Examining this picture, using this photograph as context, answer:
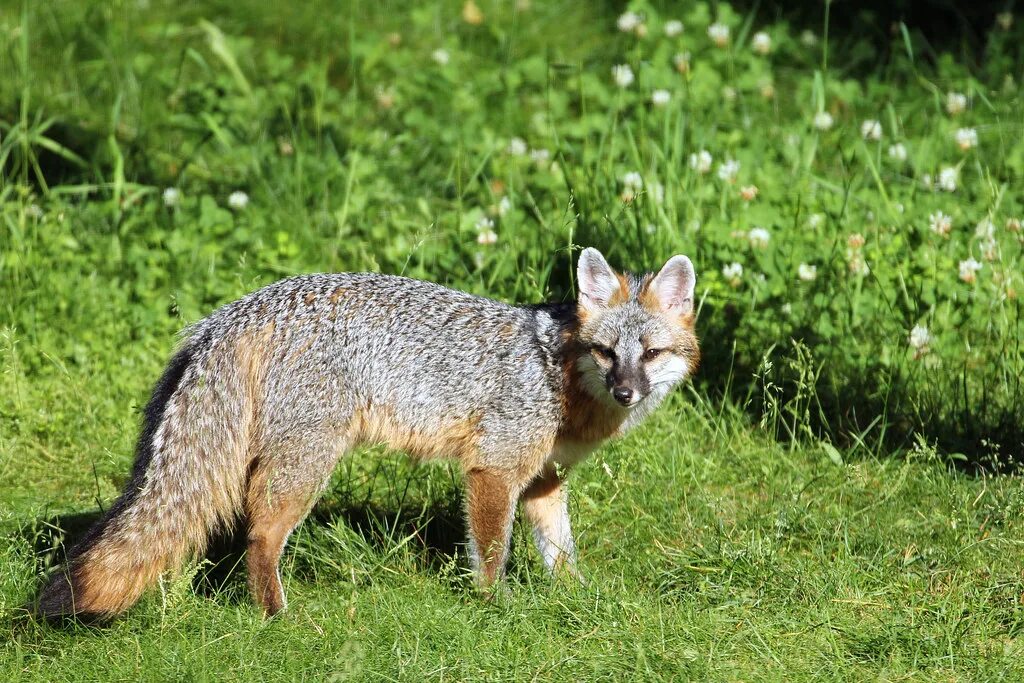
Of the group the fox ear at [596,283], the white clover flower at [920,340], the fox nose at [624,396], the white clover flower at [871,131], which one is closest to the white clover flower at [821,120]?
the white clover flower at [871,131]

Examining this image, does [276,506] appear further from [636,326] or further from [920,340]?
[920,340]

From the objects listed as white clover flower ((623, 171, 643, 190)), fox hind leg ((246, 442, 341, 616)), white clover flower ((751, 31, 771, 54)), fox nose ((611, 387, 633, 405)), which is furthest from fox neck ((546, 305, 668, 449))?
white clover flower ((751, 31, 771, 54))

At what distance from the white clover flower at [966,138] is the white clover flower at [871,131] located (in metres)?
0.44

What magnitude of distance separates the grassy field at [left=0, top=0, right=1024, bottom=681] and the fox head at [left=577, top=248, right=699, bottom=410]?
46 cm

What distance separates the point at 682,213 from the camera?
21.4 feet

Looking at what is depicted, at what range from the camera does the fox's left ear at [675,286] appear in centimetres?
462

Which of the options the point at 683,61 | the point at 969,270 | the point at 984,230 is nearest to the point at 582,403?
the point at 969,270

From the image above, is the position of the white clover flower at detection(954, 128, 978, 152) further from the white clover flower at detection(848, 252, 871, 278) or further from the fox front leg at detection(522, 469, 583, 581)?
the fox front leg at detection(522, 469, 583, 581)

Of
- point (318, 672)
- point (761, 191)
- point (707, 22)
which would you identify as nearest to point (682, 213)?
point (761, 191)

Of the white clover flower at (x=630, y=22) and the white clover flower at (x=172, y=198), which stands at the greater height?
the white clover flower at (x=630, y=22)

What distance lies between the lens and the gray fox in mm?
4270

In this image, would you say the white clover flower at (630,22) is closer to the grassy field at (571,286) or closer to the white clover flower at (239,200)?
the grassy field at (571,286)

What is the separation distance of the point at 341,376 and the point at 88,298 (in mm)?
2397

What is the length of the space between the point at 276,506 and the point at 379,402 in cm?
56
